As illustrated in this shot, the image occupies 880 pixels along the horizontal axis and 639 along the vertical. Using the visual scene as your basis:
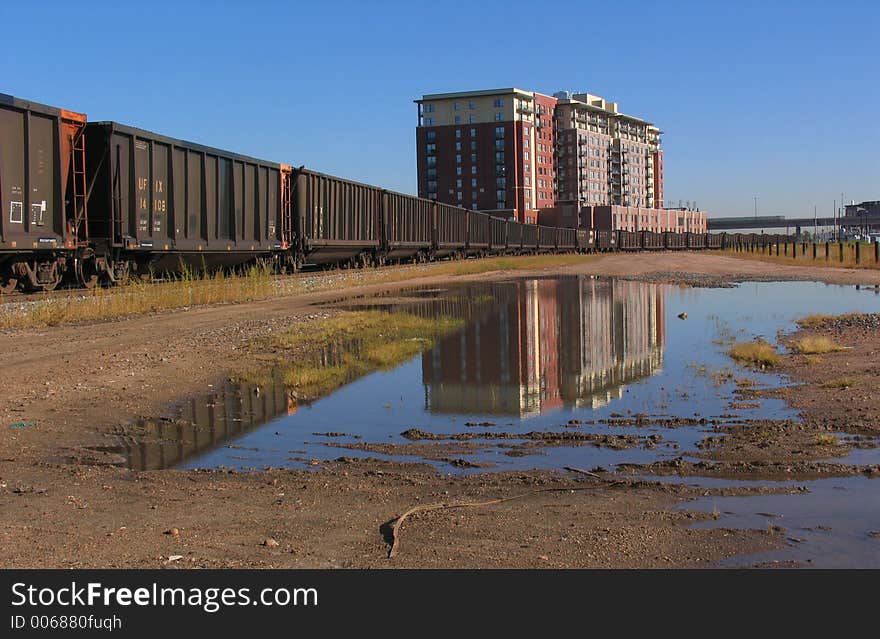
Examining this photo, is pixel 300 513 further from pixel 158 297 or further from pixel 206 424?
pixel 158 297

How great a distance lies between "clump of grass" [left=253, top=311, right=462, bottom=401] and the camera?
12.6 metres

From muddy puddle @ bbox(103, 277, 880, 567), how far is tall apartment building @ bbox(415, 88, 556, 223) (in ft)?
436

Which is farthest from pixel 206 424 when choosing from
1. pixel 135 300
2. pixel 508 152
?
pixel 508 152

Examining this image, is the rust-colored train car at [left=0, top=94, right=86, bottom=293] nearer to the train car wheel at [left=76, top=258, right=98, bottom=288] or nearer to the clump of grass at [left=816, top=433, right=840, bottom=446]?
the train car wheel at [left=76, top=258, right=98, bottom=288]

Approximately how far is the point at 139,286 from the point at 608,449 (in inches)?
631

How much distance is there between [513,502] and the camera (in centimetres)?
647

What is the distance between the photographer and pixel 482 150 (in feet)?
498

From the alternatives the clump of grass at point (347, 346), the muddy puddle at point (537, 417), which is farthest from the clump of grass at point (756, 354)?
the clump of grass at point (347, 346)

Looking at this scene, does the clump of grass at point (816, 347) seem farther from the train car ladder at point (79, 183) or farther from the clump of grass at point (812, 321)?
the train car ladder at point (79, 183)

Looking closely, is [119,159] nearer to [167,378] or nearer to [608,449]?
[167,378]

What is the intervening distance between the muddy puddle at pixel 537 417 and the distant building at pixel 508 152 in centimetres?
13329

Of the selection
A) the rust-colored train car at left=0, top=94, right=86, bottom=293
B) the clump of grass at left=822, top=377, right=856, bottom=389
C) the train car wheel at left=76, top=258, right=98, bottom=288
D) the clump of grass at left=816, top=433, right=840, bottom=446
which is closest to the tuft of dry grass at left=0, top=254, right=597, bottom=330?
the train car wheel at left=76, top=258, right=98, bottom=288

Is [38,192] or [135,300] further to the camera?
[135,300]

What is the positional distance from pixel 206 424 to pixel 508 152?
143 metres
